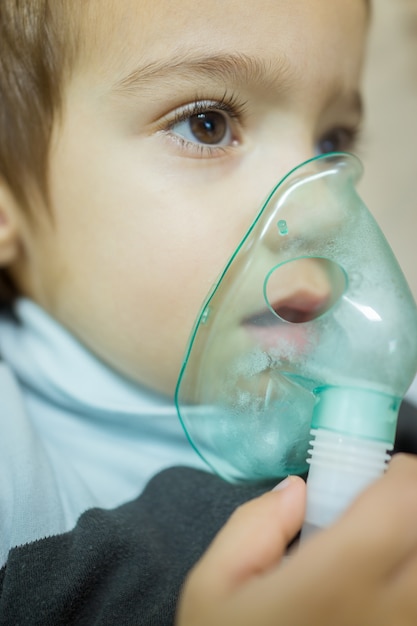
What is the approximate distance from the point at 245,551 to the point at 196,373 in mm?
235

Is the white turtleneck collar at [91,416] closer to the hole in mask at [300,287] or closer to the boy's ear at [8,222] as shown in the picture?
the boy's ear at [8,222]

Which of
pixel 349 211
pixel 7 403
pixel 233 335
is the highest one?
pixel 349 211

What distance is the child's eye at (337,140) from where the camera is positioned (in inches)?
34.5

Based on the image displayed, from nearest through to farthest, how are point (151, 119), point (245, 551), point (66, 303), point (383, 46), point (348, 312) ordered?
point (245, 551) → point (348, 312) → point (151, 119) → point (66, 303) → point (383, 46)

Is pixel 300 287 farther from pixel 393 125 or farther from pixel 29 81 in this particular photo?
pixel 393 125

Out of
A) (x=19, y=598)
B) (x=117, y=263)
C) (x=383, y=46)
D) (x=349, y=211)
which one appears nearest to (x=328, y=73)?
(x=349, y=211)

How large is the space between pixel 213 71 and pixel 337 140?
0.29 metres

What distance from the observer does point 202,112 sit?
2.42ft

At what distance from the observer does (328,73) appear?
0.75 metres

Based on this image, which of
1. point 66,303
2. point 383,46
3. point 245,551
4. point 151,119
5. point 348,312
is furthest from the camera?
point 383,46

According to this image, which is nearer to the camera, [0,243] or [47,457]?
[47,457]

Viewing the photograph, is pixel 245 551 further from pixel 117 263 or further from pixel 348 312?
pixel 117 263

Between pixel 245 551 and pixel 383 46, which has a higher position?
pixel 383 46

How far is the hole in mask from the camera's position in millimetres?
630
